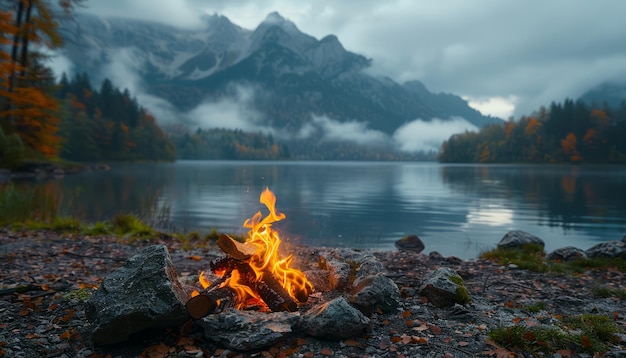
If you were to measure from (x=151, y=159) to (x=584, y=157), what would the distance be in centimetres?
16101

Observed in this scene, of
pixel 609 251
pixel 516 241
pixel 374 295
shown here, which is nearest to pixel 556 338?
pixel 374 295

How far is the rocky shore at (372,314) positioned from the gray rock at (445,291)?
0.10 meters

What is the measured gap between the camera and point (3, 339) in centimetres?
579

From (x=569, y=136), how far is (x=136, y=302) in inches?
6464

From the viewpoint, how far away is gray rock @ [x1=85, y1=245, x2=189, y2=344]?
5.61 m

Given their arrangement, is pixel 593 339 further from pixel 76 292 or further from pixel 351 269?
pixel 76 292

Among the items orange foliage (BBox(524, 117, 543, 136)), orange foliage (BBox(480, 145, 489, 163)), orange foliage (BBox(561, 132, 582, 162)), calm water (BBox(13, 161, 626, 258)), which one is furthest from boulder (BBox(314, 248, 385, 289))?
orange foliage (BBox(480, 145, 489, 163))

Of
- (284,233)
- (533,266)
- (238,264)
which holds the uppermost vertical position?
(238,264)

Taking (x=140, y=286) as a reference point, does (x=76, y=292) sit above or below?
below

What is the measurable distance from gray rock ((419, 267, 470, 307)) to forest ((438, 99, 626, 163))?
15924 cm

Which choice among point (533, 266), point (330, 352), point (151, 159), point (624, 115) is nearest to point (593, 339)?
point (330, 352)

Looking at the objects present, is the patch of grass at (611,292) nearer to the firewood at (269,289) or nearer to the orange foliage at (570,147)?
the firewood at (269,289)

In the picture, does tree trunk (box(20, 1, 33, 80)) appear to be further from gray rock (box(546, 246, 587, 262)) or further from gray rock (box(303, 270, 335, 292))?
gray rock (box(546, 246, 587, 262))

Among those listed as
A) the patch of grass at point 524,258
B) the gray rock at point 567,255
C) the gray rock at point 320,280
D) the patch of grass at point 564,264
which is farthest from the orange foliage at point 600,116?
the gray rock at point 320,280
